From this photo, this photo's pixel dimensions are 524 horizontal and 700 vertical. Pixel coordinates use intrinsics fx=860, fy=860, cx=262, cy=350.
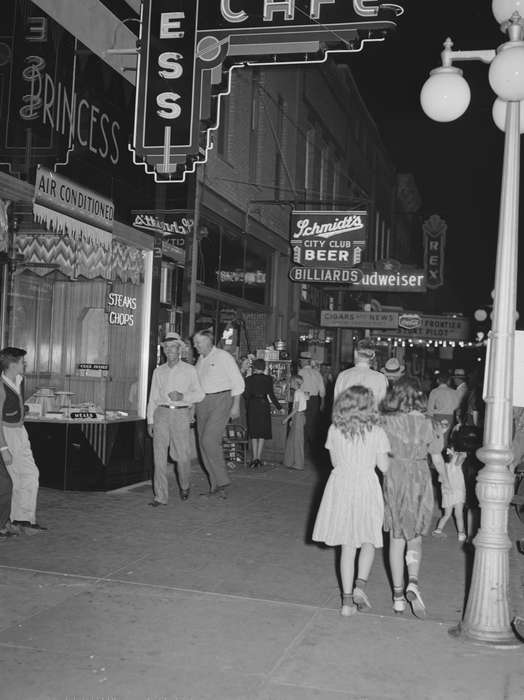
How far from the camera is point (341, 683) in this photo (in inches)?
198

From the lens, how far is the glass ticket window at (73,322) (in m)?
11.1

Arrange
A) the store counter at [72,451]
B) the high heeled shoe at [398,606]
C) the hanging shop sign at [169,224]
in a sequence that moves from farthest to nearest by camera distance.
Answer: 1. the hanging shop sign at [169,224]
2. the store counter at [72,451]
3. the high heeled shoe at [398,606]

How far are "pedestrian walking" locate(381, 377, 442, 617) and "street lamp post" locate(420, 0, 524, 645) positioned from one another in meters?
0.59

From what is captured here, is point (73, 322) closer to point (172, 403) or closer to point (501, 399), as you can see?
point (172, 403)

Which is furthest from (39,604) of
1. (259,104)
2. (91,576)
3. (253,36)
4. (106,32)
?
(259,104)

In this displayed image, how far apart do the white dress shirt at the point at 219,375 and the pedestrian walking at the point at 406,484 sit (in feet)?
15.2

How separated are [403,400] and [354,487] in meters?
0.79

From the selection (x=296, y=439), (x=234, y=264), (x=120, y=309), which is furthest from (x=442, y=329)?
(x=120, y=309)

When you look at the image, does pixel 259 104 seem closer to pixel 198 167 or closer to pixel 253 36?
pixel 198 167

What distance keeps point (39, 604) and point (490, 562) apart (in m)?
Answer: 3.27

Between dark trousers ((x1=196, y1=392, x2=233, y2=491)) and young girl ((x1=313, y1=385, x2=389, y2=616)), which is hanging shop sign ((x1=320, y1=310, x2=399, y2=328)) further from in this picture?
young girl ((x1=313, y1=385, x2=389, y2=616))

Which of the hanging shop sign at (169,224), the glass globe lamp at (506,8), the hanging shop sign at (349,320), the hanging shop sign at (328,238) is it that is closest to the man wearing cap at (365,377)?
the hanging shop sign at (169,224)

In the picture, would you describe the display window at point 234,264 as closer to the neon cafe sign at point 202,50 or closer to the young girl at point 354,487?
the neon cafe sign at point 202,50

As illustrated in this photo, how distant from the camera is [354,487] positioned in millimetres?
6375
